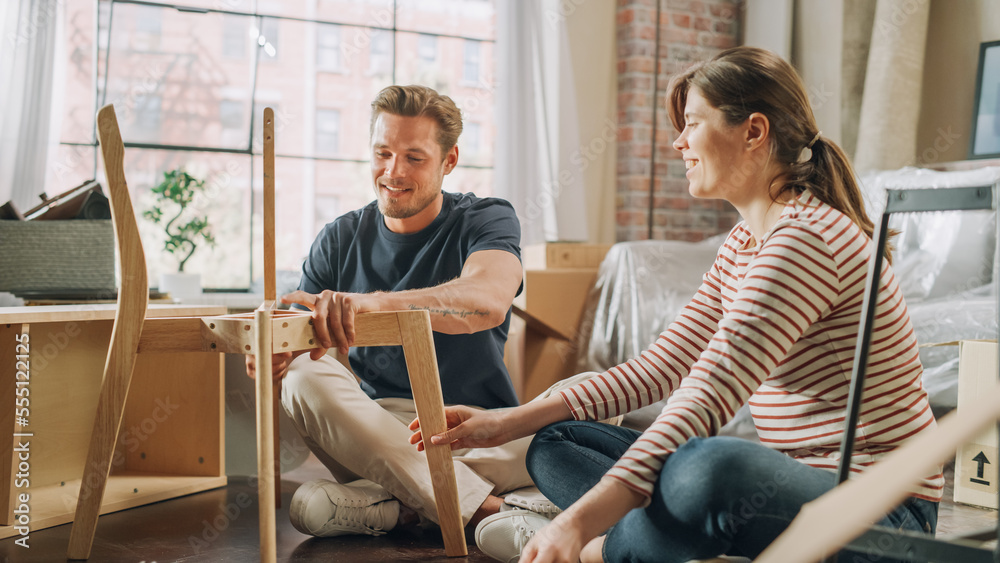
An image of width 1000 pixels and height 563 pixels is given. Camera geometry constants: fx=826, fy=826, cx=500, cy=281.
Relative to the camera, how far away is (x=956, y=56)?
308 centimetres

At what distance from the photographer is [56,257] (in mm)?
1974

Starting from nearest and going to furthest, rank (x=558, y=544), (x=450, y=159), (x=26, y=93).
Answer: (x=558, y=544) < (x=450, y=159) < (x=26, y=93)

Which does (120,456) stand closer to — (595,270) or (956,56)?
(595,270)

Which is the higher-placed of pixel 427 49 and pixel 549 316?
pixel 427 49

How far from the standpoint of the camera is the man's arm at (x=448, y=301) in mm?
1187

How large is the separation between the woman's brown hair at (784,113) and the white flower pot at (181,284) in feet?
6.52

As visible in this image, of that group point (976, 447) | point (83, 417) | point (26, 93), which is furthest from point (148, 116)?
point (976, 447)

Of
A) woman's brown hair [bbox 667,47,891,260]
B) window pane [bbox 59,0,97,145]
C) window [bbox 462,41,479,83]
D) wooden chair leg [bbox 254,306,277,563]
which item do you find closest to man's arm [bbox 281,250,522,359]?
wooden chair leg [bbox 254,306,277,563]

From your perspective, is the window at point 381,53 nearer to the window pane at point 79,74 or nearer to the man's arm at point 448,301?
the window pane at point 79,74

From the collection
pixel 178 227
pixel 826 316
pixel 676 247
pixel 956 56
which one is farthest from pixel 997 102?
pixel 178 227

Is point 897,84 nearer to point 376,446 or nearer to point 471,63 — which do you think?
point 471,63

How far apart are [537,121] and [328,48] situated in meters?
0.88

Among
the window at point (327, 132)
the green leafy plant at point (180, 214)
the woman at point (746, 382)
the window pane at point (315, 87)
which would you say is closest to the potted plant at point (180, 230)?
the green leafy plant at point (180, 214)

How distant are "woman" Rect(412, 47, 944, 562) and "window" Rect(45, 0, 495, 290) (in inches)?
83.3
